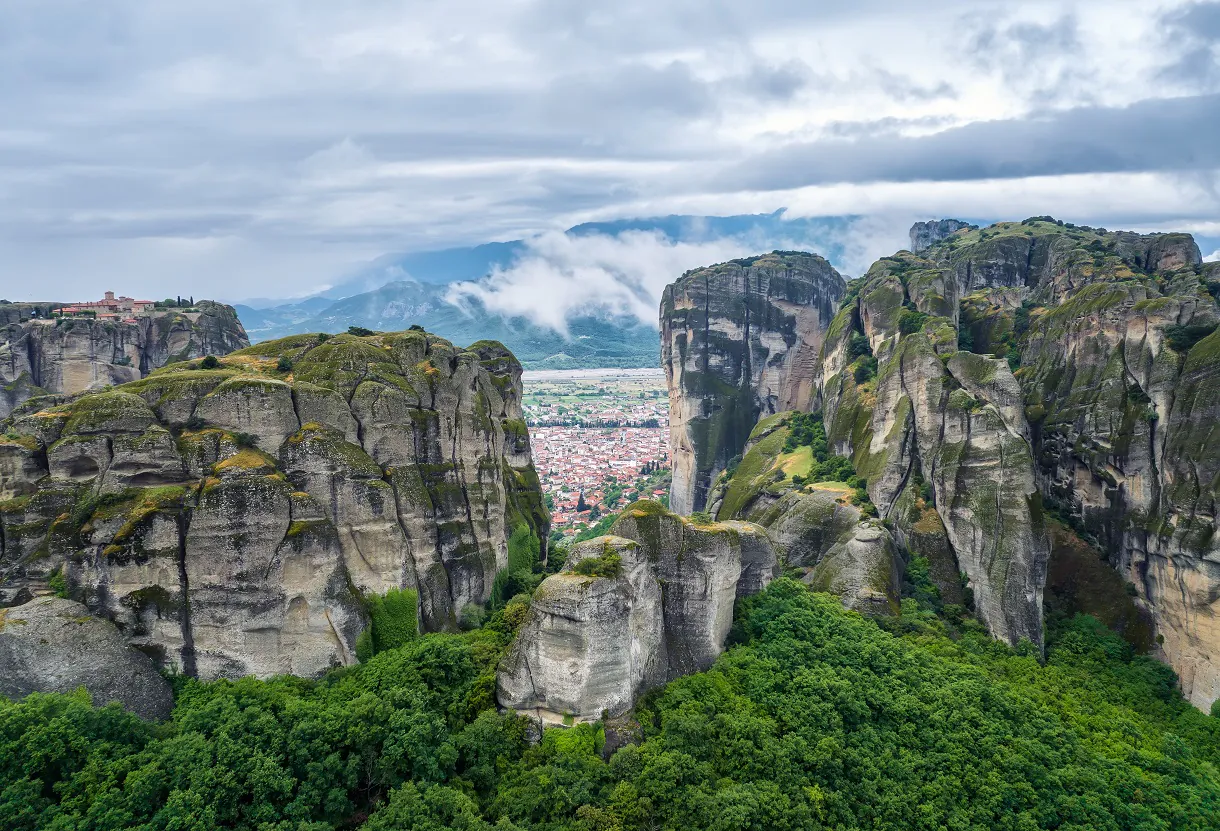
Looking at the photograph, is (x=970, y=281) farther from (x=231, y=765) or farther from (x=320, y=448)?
(x=231, y=765)

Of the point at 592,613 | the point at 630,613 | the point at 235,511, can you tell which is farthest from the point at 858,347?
the point at 235,511

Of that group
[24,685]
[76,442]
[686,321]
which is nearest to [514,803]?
[24,685]

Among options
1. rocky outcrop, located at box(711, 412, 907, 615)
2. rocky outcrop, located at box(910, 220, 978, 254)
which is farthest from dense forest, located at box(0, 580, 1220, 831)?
rocky outcrop, located at box(910, 220, 978, 254)

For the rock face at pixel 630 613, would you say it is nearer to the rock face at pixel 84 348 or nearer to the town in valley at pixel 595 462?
the town in valley at pixel 595 462

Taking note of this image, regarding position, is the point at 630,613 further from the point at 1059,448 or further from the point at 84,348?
the point at 84,348

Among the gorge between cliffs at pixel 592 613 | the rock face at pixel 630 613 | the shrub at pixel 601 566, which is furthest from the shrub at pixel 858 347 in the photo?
the shrub at pixel 601 566

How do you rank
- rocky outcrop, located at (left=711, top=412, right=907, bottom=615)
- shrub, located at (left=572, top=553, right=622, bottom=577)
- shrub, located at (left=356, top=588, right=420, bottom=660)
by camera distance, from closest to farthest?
shrub, located at (left=572, top=553, right=622, bottom=577) < shrub, located at (left=356, top=588, right=420, bottom=660) < rocky outcrop, located at (left=711, top=412, right=907, bottom=615)

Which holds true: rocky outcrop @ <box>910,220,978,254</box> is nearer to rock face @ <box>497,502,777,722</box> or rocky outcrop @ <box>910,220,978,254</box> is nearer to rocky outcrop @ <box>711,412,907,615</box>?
rocky outcrop @ <box>711,412,907,615</box>
